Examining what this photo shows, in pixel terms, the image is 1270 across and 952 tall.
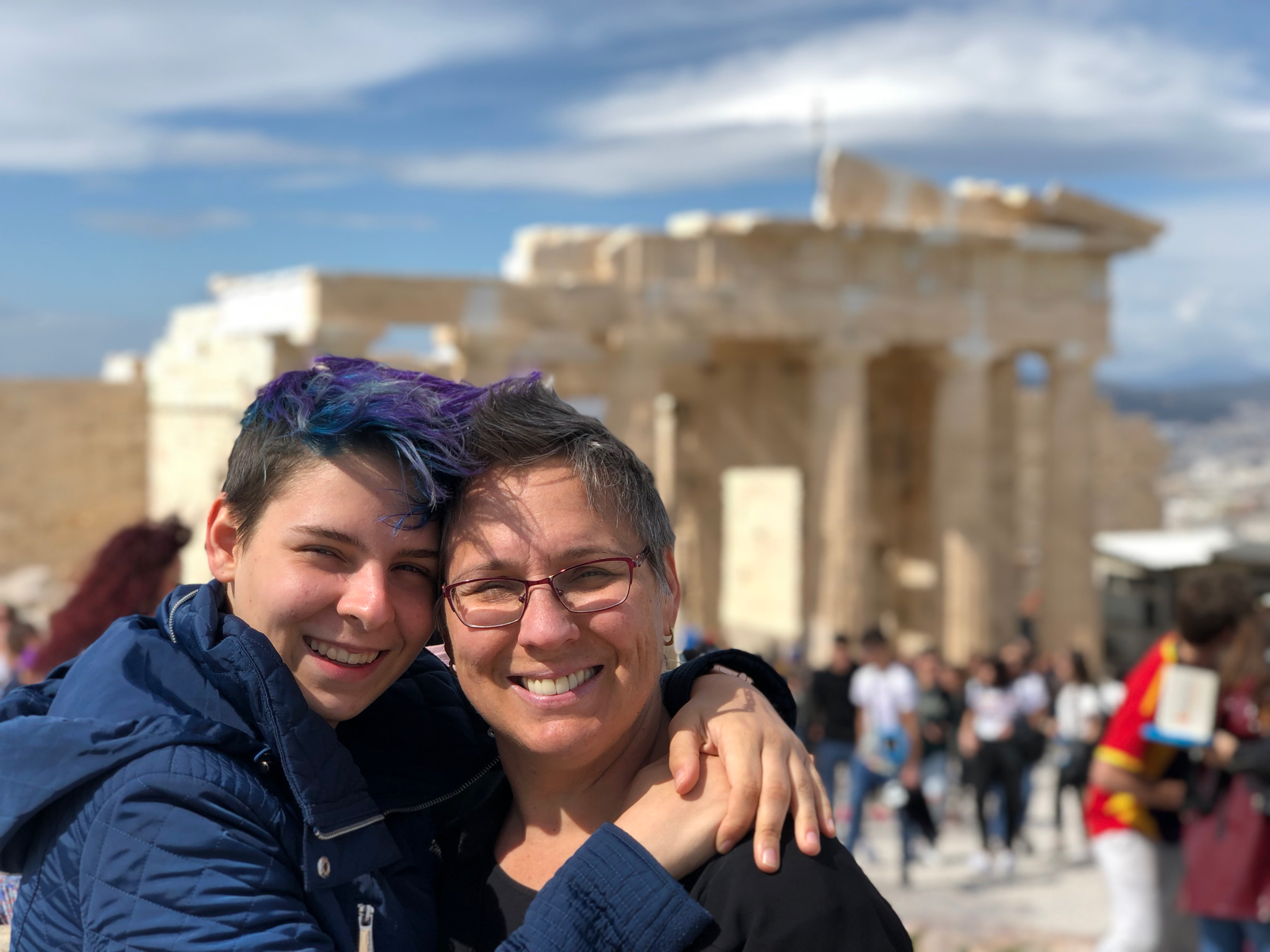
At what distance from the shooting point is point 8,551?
2127 centimetres

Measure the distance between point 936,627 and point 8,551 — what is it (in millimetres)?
14349

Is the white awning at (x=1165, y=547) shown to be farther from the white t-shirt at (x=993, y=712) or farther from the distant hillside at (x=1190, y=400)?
the distant hillside at (x=1190, y=400)

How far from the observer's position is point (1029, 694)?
1023cm

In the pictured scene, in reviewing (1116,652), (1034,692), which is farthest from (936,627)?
(1034,692)

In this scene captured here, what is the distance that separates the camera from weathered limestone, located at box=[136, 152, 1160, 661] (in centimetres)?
1474

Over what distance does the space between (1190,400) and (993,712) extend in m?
125

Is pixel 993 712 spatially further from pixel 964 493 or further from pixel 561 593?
pixel 561 593

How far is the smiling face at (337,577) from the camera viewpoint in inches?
80.5

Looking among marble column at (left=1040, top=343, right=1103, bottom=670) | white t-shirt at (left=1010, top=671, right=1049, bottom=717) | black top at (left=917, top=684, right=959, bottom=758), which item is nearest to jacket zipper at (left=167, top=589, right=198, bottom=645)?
black top at (left=917, top=684, right=959, bottom=758)

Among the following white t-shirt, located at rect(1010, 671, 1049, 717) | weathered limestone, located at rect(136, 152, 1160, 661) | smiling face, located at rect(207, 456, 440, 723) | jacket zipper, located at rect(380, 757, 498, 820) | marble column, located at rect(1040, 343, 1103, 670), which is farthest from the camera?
marble column, located at rect(1040, 343, 1103, 670)

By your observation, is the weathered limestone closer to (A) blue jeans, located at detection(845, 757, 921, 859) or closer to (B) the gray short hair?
(A) blue jeans, located at detection(845, 757, 921, 859)

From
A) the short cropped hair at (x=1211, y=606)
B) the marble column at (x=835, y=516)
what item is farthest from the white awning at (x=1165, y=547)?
the short cropped hair at (x=1211, y=606)

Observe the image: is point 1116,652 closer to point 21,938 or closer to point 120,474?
point 120,474

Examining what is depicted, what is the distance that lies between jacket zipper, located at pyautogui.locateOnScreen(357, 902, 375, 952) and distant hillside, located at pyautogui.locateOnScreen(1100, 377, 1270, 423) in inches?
4648
